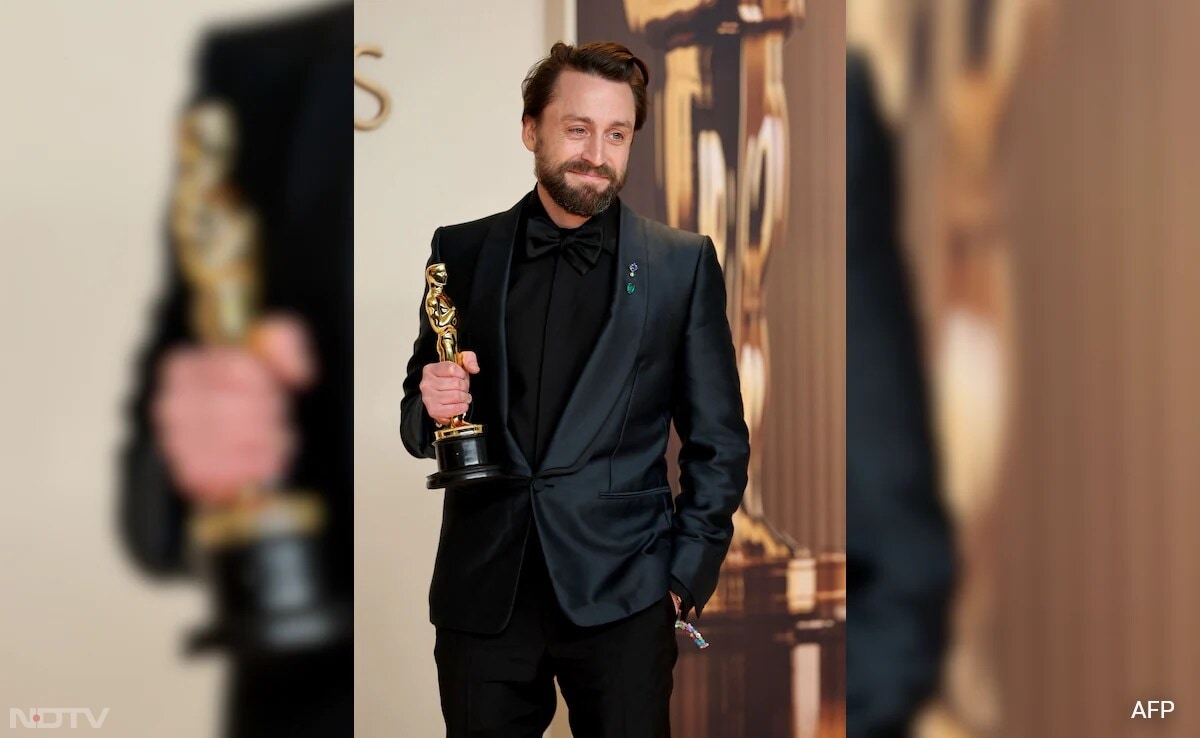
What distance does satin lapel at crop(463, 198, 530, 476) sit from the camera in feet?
7.81

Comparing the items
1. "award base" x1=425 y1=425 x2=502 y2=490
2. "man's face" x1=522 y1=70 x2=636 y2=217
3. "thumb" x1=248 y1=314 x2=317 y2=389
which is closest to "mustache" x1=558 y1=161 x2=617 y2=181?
"man's face" x1=522 y1=70 x2=636 y2=217

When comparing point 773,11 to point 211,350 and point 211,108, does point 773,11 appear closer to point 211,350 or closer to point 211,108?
point 211,108

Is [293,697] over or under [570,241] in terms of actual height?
under

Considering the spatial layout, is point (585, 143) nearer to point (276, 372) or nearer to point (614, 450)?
point (614, 450)

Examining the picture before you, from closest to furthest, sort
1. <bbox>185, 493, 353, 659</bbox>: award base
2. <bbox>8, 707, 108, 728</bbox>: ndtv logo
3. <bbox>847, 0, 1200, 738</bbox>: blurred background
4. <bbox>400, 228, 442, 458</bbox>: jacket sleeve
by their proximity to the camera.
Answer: <bbox>400, 228, 442, 458</bbox>: jacket sleeve < <bbox>847, 0, 1200, 738</bbox>: blurred background < <bbox>8, 707, 108, 728</bbox>: ndtv logo < <bbox>185, 493, 353, 659</bbox>: award base

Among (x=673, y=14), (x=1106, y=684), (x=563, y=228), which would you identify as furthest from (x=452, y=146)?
(x=1106, y=684)

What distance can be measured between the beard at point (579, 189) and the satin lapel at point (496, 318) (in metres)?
0.13

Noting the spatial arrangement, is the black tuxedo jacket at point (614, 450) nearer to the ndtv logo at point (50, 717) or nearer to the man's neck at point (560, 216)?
the man's neck at point (560, 216)

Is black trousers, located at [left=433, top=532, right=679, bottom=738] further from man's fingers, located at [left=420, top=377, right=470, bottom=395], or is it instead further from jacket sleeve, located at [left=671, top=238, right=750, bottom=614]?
man's fingers, located at [left=420, top=377, right=470, bottom=395]

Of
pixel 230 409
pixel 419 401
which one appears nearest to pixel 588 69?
pixel 419 401

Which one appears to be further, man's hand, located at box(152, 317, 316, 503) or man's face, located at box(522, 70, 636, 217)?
man's hand, located at box(152, 317, 316, 503)

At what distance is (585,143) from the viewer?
244cm

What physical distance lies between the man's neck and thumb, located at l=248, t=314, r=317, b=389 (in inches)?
47.2

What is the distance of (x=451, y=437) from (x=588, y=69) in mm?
776
